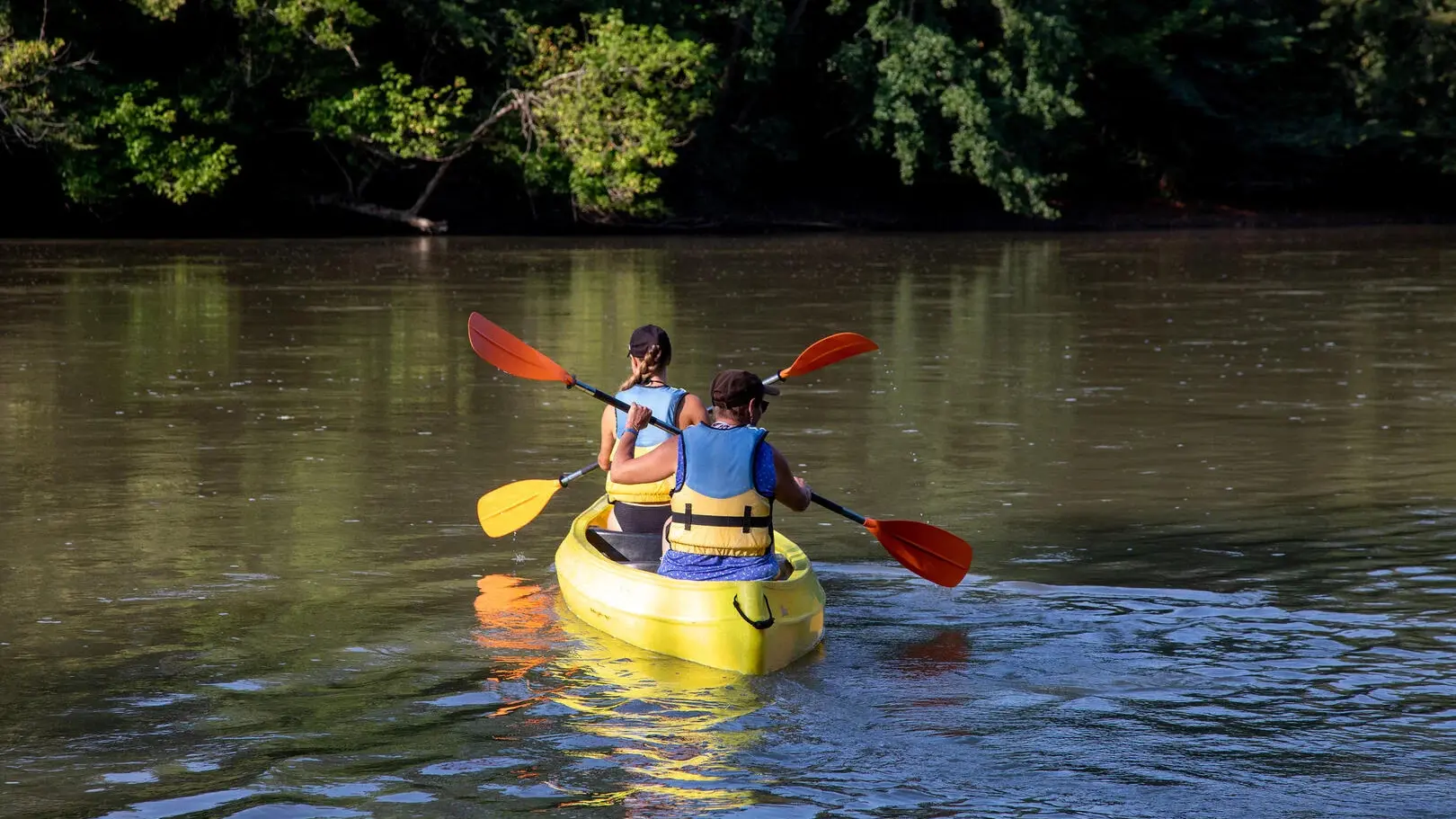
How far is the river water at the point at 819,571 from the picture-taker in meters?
5.86

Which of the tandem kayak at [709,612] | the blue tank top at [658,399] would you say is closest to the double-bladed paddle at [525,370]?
the blue tank top at [658,399]

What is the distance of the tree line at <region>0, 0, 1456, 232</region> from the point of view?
34.1 m

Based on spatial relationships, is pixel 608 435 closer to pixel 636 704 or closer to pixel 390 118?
pixel 636 704

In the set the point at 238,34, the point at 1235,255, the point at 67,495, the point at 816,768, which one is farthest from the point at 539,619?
the point at 238,34

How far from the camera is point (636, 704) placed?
6629mm

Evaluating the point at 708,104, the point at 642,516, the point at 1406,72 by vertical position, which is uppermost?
the point at 1406,72

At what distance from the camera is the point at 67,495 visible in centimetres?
1032

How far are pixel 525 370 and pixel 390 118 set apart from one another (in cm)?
2634

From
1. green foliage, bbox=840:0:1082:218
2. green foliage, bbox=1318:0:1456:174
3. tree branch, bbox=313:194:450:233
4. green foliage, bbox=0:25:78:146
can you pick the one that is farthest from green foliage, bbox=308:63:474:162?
green foliage, bbox=1318:0:1456:174

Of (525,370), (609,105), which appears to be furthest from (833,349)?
(609,105)

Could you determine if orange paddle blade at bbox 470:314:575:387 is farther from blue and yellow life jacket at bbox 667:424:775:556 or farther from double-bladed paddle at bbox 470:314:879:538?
blue and yellow life jacket at bbox 667:424:775:556

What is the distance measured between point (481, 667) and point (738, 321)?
1289 cm

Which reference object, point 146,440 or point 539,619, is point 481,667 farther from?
point 146,440

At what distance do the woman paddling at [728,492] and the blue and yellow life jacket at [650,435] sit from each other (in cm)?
88
